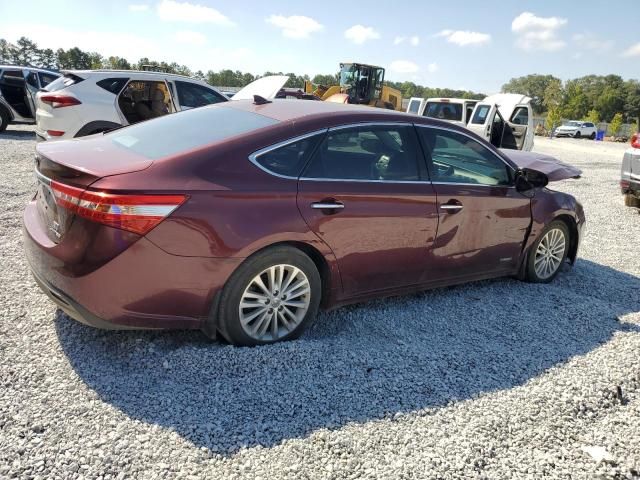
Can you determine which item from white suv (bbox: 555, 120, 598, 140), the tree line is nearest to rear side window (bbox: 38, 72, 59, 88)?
white suv (bbox: 555, 120, 598, 140)

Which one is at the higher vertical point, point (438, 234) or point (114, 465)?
point (438, 234)

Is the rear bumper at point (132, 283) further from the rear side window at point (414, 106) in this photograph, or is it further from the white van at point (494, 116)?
the rear side window at point (414, 106)

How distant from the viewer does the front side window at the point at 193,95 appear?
8977 mm

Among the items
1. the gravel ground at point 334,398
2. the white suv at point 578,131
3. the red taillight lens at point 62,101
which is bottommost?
the gravel ground at point 334,398

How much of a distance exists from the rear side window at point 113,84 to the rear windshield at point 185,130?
209 inches

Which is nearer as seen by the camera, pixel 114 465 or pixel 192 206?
pixel 114 465

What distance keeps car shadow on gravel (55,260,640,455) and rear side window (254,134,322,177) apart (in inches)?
44.6

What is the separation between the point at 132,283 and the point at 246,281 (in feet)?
2.17

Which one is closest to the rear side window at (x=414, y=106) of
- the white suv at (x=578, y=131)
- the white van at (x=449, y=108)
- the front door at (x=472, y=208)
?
the white van at (x=449, y=108)

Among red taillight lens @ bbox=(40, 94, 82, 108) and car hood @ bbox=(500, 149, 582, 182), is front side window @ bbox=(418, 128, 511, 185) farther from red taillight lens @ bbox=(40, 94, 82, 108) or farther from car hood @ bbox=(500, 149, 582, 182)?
red taillight lens @ bbox=(40, 94, 82, 108)

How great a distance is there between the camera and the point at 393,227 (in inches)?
148

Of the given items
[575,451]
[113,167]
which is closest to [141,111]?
[113,167]

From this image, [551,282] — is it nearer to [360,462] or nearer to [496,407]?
[496,407]

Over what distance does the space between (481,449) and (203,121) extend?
276 cm
